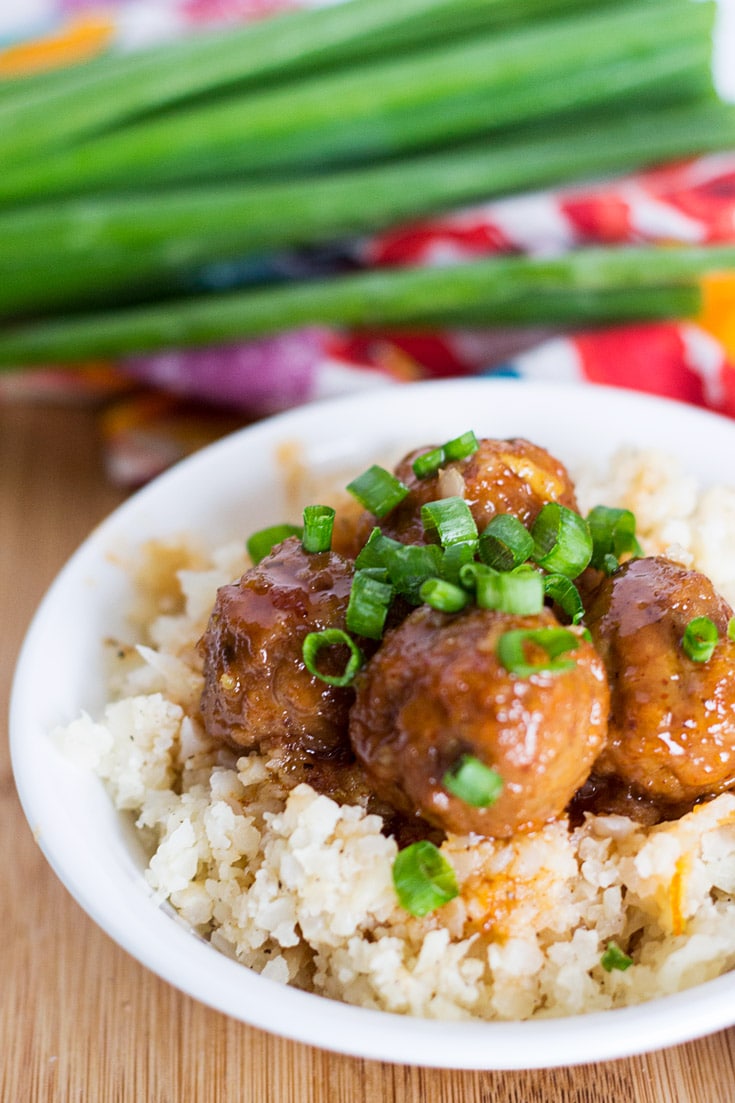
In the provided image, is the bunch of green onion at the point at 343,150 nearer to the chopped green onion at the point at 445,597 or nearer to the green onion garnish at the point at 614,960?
the chopped green onion at the point at 445,597

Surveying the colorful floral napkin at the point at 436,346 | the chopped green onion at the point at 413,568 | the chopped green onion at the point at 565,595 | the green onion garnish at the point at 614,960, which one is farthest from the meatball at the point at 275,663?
the colorful floral napkin at the point at 436,346

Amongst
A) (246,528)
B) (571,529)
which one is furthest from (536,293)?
(571,529)

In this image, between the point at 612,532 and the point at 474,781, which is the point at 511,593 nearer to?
the point at 474,781

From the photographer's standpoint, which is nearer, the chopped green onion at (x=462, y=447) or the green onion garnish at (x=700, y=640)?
the green onion garnish at (x=700, y=640)

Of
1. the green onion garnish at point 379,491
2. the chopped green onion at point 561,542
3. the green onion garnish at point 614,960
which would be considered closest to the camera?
the green onion garnish at point 614,960

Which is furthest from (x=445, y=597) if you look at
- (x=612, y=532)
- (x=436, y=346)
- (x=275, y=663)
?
(x=436, y=346)
